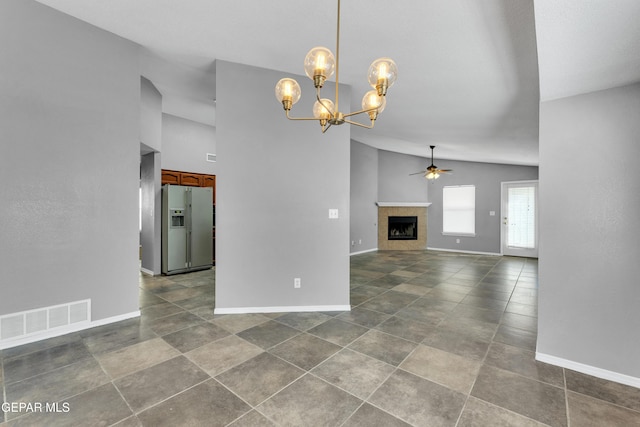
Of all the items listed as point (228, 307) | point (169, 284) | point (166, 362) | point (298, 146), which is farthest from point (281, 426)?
point (169, 284)

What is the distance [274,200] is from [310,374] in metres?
2.00

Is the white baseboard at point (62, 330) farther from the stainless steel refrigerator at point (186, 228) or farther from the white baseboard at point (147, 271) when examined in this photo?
the white baseboard at point (147, 271)

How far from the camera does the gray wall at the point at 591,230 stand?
6.66 feet

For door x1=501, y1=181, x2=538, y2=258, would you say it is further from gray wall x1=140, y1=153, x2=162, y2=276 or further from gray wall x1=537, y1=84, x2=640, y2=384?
gray wall x1=140, y1=153, x2=162, y2=276

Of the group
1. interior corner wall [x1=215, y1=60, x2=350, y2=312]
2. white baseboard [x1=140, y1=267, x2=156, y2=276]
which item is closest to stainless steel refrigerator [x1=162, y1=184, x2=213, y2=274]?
white baseboard [x1=140, y1=267, x2=156, y2=276]

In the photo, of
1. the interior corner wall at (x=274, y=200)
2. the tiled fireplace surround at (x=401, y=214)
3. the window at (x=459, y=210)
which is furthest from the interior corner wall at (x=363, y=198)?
the interior corner wall at (x=274, y=200)

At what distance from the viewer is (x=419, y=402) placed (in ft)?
5.96

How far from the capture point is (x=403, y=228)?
29.8 ft

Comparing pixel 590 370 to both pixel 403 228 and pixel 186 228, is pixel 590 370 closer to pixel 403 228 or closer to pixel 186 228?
pixel 186 228

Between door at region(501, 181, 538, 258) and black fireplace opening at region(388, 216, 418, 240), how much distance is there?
247 centimetres

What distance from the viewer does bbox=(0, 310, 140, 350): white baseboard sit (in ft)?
8.17

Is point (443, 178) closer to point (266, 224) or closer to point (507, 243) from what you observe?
point (507, 243)

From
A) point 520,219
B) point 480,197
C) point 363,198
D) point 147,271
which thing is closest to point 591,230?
point 363,198

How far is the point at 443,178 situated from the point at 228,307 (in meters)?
8.05
